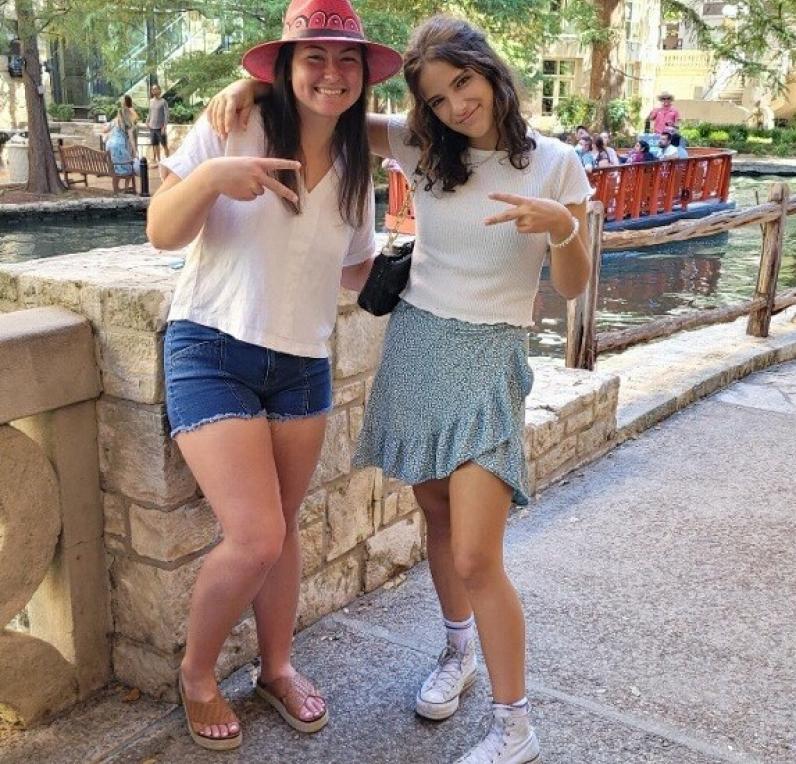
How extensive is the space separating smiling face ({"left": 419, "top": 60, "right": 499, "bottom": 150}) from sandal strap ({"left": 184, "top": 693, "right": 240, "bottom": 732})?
1.52 metres

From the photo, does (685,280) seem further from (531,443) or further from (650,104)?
(650,104)

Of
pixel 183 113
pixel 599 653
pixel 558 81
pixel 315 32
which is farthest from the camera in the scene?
pixel 558 81

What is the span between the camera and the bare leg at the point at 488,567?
2.19m

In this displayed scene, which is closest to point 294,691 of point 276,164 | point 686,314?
point 276,164

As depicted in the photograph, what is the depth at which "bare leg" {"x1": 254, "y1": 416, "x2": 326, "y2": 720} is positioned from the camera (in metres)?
2.25

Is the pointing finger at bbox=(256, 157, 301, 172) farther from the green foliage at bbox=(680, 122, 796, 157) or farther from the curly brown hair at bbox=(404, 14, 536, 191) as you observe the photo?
the green foliage at bbox=(680, 122, 796, 157)

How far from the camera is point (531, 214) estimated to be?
2.00 meters

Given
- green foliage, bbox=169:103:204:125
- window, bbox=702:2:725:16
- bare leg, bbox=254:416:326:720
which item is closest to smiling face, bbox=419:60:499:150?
bare leg, bbox=254:416:326:720

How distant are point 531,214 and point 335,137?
1.64 feet

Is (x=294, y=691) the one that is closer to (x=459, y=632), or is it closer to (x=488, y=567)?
(x=459, y=632)

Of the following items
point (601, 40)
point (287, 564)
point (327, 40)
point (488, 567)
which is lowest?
point (287, 564)

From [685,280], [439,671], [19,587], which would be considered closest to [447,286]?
[439,671]

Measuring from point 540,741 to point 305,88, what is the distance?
1.74m

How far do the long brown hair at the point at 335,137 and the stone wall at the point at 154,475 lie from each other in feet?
1.61
